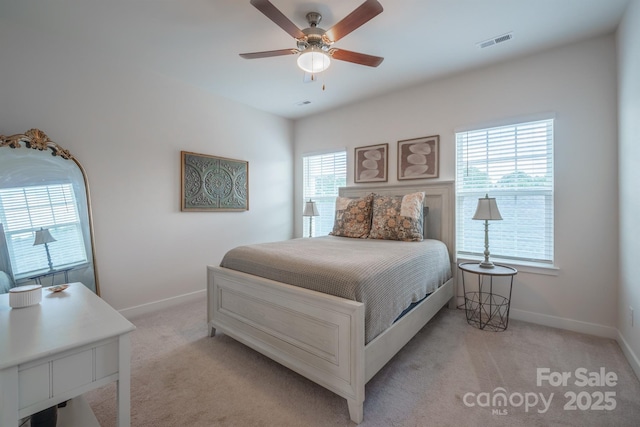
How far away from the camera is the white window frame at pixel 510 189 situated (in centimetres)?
273

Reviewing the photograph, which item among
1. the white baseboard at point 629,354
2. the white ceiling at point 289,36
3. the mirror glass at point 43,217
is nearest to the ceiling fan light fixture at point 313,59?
the white ceiling at point 289,36

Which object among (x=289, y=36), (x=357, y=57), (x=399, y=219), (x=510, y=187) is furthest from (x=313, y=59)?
(x=510, y=187)

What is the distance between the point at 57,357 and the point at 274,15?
2106 mm

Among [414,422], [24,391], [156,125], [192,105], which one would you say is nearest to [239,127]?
[192,105]

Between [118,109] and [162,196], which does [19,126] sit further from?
[162,196]

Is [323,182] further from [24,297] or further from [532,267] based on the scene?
[24,297]

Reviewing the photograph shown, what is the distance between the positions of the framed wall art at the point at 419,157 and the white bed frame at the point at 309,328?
153cm

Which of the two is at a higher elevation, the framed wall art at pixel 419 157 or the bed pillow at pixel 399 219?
the framed wall art at pixel 419 157

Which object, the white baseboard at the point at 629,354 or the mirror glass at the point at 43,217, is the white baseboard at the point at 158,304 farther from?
the white baseboard at the point at 629,354

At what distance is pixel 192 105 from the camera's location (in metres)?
3.45

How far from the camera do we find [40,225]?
2.35 meters

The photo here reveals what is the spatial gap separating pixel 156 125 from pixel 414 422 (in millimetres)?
3643

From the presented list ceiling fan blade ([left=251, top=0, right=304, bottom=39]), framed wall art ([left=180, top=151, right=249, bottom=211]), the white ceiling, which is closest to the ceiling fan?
ceiling fan blade ([left=251, top=0, right=304, bottom=39])

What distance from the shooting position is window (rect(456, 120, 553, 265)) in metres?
2.74
